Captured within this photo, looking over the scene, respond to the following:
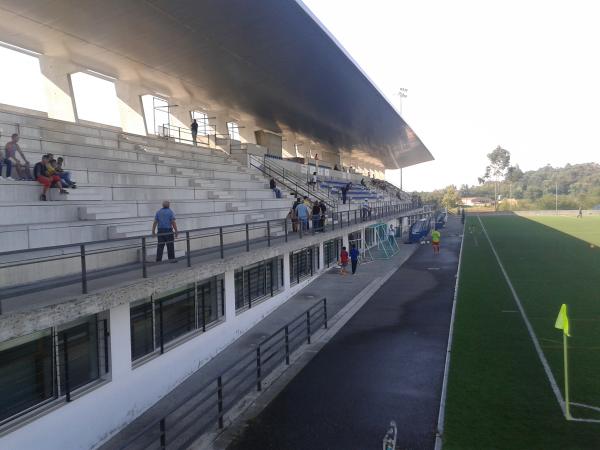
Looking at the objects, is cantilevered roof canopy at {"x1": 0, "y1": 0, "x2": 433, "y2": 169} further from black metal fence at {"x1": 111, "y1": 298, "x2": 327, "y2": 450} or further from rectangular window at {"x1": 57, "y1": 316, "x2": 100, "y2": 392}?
black metal fence at {"x1": 111, "y1": 298, "x2": 327, "y2": 450}

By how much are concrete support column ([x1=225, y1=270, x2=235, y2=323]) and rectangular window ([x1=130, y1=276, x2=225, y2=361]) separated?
142 mm

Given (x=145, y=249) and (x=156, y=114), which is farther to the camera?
(x=156, y=114)

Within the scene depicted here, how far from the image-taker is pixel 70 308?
6.85 m

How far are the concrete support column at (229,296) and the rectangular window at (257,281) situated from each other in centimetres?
42

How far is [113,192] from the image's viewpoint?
13.9 m

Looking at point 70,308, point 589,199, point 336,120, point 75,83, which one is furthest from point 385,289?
point 589,199

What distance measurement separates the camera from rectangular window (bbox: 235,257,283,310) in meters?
13.8

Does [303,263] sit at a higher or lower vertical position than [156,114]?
lower

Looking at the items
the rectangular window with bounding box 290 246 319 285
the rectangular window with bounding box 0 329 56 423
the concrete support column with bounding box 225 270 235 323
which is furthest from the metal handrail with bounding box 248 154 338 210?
the rectangular window with bounding box 0 329 56 423

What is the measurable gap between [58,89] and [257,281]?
12758mm

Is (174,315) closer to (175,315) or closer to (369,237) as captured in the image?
(175,315)

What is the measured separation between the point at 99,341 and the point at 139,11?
12986mm

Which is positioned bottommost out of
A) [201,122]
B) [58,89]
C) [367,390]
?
[367,390]

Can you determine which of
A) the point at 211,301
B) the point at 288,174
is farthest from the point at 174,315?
the point at 288,174
